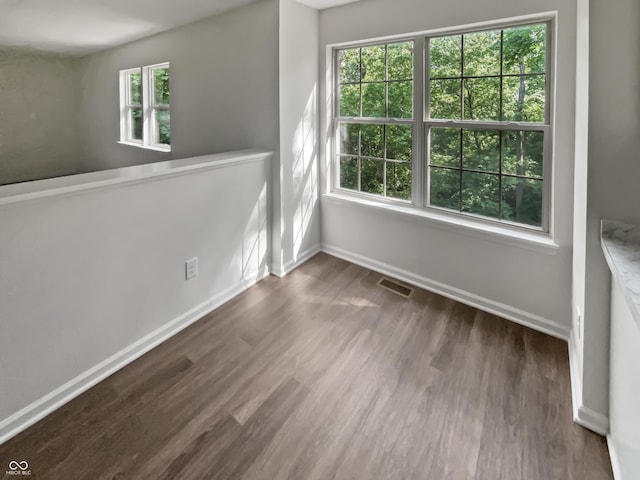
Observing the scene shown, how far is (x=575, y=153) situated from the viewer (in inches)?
83.6

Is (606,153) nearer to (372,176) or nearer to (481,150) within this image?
(481,150)

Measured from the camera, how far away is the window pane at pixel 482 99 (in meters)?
2.54

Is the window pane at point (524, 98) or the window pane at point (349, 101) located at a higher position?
the window pane at point (349, 101)

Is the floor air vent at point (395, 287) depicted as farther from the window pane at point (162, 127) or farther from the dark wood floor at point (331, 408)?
the window pane at point (162, 127)

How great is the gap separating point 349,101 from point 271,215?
4.15 feet

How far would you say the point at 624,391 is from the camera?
4.25 ft

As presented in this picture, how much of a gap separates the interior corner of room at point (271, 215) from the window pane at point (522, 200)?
0.15 meters

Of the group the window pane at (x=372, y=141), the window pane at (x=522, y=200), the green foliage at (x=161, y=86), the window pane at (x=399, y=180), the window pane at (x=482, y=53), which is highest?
the green foliage at (x=161, y=86)

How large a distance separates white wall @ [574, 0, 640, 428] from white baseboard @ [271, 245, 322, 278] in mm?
2245

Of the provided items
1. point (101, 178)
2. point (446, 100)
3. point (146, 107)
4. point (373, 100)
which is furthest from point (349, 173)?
point (146, 107)

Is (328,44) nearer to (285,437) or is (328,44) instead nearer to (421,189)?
(421,189)

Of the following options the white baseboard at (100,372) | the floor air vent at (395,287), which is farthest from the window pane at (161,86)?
the floor air vent at (395,287)

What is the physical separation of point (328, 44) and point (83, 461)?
132 inches

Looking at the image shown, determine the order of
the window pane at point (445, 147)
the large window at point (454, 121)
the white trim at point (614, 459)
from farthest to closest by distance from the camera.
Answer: the window pane at point (445, 147) → the large window at point (454, 121) → the white trim at point (614, 459)
